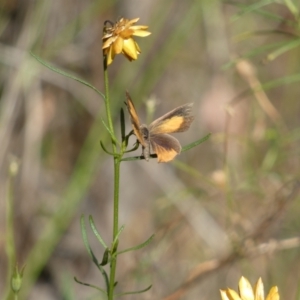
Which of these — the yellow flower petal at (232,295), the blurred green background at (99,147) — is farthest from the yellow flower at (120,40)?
the blurred green background at (99,147)

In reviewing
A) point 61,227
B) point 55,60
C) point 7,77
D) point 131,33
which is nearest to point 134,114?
point 131,33

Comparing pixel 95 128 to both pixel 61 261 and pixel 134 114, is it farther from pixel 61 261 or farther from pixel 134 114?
pixel 134 114

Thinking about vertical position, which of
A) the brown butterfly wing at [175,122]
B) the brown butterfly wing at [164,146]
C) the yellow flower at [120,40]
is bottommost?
the brown butterfly wing at [164,146]

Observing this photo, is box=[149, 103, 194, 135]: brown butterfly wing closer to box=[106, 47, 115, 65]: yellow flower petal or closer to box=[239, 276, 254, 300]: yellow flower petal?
box=[106, 47, 115, 65]: yellow flower petal

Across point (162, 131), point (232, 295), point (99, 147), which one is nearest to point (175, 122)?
point (162, 131)

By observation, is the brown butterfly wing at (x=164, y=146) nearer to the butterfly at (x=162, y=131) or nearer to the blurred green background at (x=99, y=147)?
the butterfly at (x=162, y=131)

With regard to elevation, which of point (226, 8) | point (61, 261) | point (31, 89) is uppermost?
point (226, 8)
